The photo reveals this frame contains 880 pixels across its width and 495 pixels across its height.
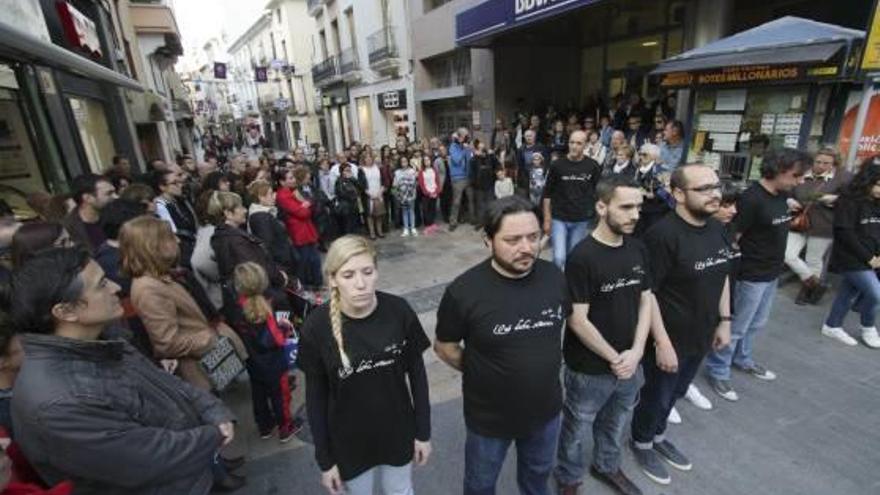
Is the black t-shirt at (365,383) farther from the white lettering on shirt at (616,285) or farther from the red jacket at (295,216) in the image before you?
the red jacket at (295,216)

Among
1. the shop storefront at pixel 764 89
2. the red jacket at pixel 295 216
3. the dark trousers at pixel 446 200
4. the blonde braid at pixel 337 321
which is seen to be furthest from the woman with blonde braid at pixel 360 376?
the dark trousers at pixel 446 200

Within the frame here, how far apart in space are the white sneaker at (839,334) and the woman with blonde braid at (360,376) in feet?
14.3

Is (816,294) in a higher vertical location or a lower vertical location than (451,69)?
lower

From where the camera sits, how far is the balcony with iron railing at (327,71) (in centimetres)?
2289

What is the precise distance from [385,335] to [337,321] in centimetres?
22

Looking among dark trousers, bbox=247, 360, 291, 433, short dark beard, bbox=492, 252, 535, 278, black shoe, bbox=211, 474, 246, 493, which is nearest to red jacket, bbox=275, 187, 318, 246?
dark trousers, bbox=247, 360, 291, 433

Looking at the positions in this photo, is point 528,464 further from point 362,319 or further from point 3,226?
point 3,226

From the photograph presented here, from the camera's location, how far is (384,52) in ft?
54.6

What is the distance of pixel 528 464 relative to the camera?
236 centimetres

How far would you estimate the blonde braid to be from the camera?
1.85 m

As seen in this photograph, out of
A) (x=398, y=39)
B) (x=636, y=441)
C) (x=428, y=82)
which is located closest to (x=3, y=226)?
(x=636, y=441)

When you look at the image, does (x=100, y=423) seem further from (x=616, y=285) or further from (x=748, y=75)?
(x=748, y=75)

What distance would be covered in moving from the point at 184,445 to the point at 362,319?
32.6 inches

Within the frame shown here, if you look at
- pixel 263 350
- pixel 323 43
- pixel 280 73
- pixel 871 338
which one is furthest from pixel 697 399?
pixel 280 73
